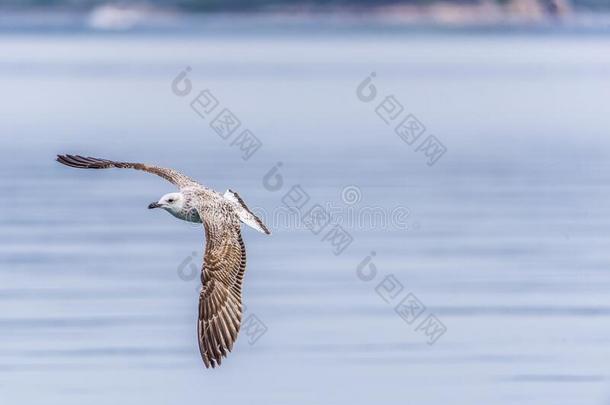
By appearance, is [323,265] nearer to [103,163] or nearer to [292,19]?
[103,163]

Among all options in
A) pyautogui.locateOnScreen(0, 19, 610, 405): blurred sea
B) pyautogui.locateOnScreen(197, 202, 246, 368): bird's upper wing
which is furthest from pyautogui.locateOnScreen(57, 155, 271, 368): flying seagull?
pyautogui.locateOnScreen(0, 19, 610, 405): blurred sea

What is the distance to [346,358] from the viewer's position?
1599 centimetres

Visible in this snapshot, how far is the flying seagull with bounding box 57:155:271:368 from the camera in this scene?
1374cm

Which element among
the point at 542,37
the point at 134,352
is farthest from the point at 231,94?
the point at 542,37

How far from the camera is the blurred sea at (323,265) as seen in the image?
15312mm

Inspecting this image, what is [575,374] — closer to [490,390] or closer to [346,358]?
[490,390]

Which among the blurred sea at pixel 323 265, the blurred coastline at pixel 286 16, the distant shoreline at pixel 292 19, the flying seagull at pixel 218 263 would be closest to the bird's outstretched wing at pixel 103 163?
the flying seagull at pixel 218 263

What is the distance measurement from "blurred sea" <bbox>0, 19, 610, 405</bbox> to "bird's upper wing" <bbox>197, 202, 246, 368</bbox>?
3.49 feet

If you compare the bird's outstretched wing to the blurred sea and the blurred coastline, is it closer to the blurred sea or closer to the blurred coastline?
the blurred sea

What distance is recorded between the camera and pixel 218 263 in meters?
14.1

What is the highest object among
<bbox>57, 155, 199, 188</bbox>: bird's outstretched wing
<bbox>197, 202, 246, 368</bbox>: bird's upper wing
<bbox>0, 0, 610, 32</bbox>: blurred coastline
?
<bbox>0, 0, 610, 32</bbox>: blurred coastline

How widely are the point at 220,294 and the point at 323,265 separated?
6.47 meters

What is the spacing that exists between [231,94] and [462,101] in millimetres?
6993

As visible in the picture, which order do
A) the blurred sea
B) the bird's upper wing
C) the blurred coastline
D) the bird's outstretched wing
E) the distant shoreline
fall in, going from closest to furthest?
the bird's upper wing
the blurred sea
the bird's outstretched wing
the blurred coastline
the distant shoreline
